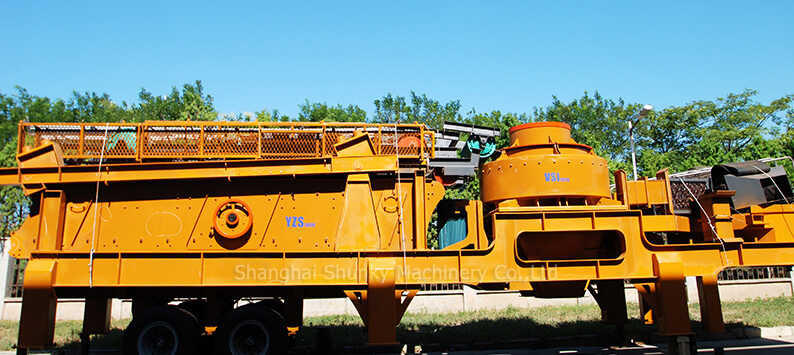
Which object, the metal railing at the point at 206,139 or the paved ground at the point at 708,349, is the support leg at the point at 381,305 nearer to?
the metal railing at the point at 206,139

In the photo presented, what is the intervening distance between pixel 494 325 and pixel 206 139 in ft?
29.5

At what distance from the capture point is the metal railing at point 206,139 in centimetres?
929

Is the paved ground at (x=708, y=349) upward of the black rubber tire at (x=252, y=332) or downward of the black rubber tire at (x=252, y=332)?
downward

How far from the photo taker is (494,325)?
14242 mm

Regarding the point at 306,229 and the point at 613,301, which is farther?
the point at 613,301

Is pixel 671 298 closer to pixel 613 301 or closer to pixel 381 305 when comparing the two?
pixel 613 301

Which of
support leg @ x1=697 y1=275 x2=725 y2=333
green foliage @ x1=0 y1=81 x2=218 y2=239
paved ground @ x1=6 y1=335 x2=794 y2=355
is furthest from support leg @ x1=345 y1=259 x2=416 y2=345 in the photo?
green foliage @ x1=0 y1=81 x2=218 y2=239

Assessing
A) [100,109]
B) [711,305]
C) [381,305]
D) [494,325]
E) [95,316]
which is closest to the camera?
[381,305]

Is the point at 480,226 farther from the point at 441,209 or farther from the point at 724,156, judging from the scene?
the point at 724,156

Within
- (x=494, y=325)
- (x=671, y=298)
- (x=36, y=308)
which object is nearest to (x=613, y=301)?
(x=671, y=298)

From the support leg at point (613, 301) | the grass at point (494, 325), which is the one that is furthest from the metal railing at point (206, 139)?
the support leg at point (613, 301)

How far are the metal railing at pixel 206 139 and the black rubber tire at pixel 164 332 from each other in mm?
2688

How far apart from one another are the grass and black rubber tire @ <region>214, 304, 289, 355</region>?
3.53m

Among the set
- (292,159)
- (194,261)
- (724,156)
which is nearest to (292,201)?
(292,159)
